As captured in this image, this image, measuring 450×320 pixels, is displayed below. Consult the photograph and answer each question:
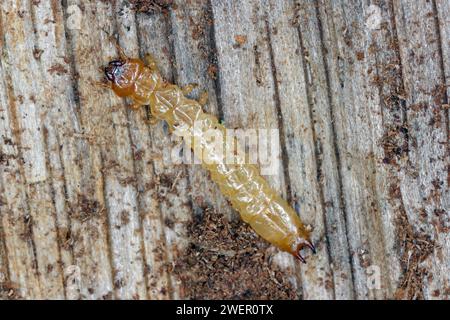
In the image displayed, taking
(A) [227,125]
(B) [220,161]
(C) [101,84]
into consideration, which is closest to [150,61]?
(C) [101,84]

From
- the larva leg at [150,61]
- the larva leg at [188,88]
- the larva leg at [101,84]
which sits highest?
the larva leg at [150,61]

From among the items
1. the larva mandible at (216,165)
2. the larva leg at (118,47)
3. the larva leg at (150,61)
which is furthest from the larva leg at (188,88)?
the larva leg at (118,47)

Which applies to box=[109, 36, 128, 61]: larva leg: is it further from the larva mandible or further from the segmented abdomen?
the segmented abdomen

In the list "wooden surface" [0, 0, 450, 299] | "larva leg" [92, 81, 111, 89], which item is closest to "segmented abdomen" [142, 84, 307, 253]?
"wooden surface" [0, 0, 450, 299]

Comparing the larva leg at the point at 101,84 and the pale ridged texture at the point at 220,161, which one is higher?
the larva leg at the point at 101,84

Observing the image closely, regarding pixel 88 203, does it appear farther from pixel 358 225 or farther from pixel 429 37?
pixel 429 37

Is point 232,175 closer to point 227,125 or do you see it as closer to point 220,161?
point 220,161

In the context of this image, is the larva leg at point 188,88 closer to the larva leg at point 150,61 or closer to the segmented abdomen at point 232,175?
the segmented abdomen at point 232,175
